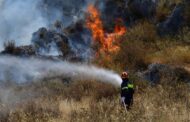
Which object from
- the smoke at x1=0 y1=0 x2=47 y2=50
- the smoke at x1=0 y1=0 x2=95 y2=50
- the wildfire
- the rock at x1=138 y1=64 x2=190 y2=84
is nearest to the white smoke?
the rock at x1=138 y1=64 x2=190 y2=84

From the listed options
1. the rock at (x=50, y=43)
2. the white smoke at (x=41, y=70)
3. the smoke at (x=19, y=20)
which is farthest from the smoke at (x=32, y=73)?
the smoke at (x=19, y=20)

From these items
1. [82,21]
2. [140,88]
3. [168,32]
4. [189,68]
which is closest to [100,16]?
[82,21]

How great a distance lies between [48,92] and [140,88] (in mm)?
3526

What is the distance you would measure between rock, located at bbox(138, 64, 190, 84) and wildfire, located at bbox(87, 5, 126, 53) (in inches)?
261

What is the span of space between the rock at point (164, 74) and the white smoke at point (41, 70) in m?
1.44

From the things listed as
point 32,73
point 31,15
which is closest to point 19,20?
point 31,15

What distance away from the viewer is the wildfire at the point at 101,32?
30.7m

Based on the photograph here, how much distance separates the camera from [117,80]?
2291 cm

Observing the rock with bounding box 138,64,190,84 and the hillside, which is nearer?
the hillside

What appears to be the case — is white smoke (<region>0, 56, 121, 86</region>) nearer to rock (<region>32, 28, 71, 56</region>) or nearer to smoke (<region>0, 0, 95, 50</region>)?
rock (<region>32, 28, 71, 56</region>)

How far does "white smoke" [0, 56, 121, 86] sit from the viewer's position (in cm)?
2473

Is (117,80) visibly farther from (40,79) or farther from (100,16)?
(100,16)

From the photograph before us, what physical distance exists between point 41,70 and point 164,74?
299 inches

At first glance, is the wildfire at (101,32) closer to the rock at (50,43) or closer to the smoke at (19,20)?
the rock at (50,43)
